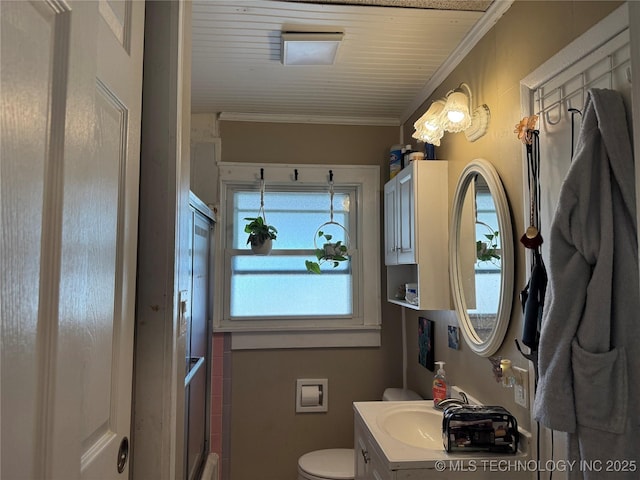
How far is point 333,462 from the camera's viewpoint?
2.20 metres

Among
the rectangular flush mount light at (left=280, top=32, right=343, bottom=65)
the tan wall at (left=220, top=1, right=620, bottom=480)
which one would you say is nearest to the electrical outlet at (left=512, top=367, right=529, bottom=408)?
the tan wall at (left=220, top=1, right=620, bottom=480)

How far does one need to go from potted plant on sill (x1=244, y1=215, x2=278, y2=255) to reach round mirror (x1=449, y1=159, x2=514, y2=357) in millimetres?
1092

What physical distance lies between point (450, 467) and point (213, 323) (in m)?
1.63

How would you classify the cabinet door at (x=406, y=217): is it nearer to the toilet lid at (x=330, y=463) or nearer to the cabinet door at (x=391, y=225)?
the cabinet door at (x=391, y=225)

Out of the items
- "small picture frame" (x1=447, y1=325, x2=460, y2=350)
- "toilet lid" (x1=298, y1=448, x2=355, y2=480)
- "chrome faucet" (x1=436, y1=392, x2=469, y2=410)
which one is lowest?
"toilet lid" (x1=298, y1=448, x2=355, y2=480)

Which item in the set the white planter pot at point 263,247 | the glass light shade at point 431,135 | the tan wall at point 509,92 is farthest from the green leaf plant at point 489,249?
the white planter pot at point 263,247

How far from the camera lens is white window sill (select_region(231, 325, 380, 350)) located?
2.57m

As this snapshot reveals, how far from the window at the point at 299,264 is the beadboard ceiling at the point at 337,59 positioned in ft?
1.19

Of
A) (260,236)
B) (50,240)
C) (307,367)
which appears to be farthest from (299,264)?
(50,240)

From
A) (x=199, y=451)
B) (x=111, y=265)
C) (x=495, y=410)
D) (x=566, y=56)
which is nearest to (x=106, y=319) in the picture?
(x=111, y=265)

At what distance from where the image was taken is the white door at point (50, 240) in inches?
16.2

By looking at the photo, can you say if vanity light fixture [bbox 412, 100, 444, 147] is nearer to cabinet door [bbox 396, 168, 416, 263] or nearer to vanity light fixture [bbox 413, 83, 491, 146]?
vanity light fixture [bbox 413, 83, 491, 146]

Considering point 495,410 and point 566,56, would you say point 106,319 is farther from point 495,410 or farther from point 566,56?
point 566,56

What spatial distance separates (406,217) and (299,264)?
836 millimetres
